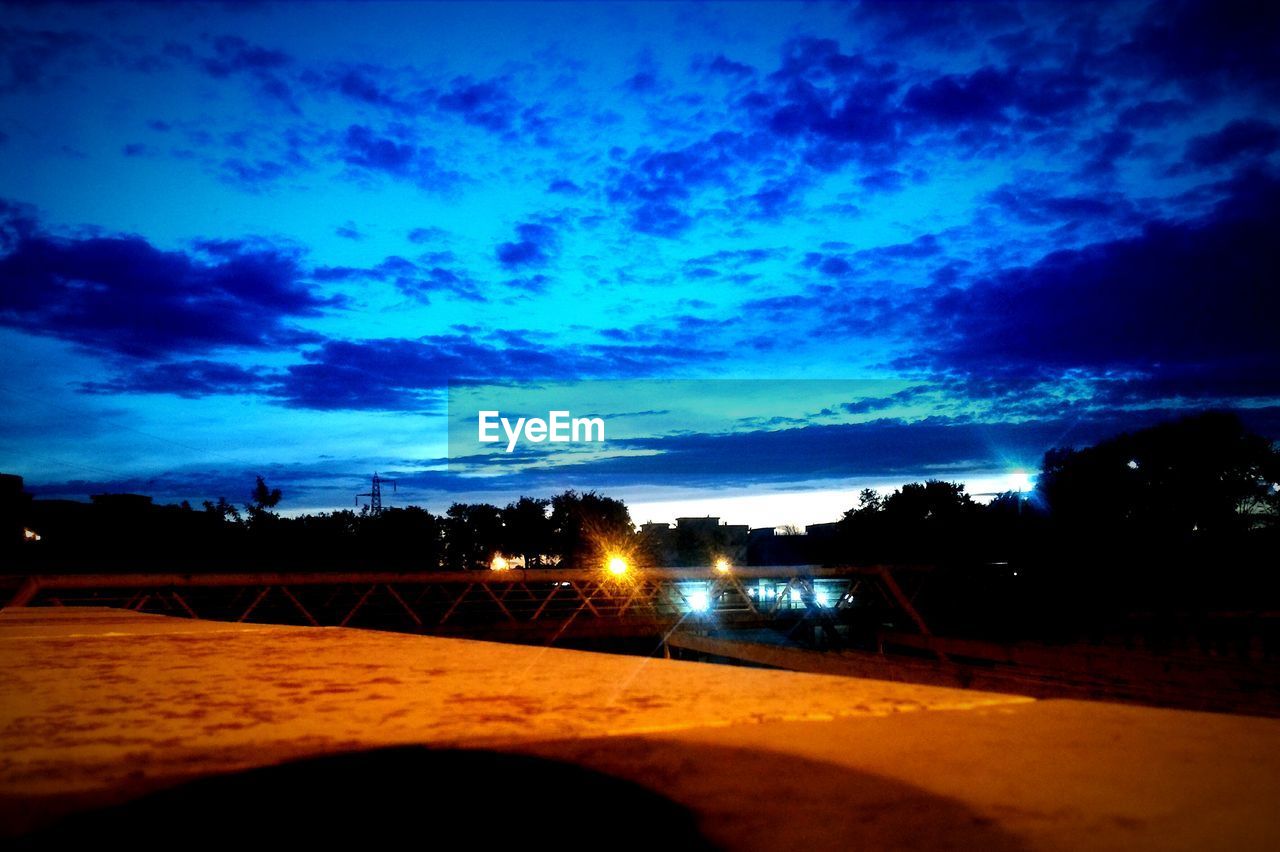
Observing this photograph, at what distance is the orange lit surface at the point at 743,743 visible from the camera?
1.06 meters

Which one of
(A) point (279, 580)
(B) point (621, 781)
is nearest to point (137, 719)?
(B) point (621, 781)

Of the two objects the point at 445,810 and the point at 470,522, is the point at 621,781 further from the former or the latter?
the point at 470,522

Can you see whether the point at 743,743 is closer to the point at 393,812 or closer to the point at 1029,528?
the point at 393,812

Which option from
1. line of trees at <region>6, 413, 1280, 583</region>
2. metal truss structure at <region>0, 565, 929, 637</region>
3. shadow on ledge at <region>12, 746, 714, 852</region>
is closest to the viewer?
shadow on ledge at <region>12, 746, 714, 852</region>

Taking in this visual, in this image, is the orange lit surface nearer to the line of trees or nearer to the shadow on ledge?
the shadow on ledge

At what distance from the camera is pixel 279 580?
1223 centimetres

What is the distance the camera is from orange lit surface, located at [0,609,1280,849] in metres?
1.06

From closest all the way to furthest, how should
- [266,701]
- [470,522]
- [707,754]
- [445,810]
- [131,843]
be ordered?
[131,843], [445,810], [707,754], [266,701], [470,522]

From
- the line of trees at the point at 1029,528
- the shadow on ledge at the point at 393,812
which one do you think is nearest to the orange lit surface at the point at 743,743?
the shadow on ledge at the point at 393,812

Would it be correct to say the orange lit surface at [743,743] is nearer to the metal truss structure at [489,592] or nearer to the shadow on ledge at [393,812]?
the shadow on ledge at [393,812]

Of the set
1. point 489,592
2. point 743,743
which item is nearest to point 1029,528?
point 489,592

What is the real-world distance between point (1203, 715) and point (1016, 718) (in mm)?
407

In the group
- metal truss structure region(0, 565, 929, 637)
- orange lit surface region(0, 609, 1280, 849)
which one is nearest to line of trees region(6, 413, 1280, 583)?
metal truss structure region(0, 565, 929, 637)

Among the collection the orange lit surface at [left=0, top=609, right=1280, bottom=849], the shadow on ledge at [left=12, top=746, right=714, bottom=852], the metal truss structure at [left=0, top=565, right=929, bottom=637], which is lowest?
the metal truss structure at [left=0, top=565, right=929, bottom=637]
